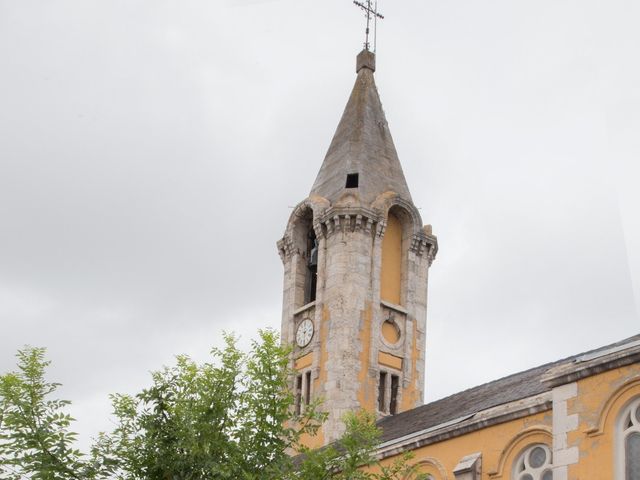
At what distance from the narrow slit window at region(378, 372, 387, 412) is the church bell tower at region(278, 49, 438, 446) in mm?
40

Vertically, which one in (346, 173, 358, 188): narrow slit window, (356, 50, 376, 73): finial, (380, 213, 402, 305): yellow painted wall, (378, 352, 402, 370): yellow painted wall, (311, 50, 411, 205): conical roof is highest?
(356, 50, 376, 73): finial

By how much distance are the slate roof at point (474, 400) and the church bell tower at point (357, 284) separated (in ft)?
20.7

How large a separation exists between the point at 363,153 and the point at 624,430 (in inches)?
1193

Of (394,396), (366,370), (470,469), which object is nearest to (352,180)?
(366,370)

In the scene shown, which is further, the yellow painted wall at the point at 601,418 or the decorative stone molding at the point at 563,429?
the decorative stone molding at the point at 563,429

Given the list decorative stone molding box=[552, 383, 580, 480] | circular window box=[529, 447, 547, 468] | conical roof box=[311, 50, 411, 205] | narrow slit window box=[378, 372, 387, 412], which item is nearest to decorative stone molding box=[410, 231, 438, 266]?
conical roof box=[311, 50, 411, 205]

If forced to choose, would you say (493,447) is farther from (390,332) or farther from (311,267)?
(311,267)

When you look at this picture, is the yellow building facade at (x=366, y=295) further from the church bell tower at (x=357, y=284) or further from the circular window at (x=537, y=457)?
the circular window at (x=537, y=457)

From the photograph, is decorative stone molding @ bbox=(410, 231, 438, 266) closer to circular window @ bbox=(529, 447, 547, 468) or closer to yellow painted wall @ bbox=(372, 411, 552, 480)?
yellow painted wall @ bbox=(372, 411, 552, 480)

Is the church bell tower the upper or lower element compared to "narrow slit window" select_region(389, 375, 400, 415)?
upper

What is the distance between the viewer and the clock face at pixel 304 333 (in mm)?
49250

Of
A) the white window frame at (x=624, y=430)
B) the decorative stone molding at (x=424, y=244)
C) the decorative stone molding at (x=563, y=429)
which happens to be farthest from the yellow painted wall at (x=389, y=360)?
the white window frame at (x=624, y=430)

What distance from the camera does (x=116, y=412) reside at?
25.9m

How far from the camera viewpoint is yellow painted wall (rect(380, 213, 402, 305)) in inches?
1975
